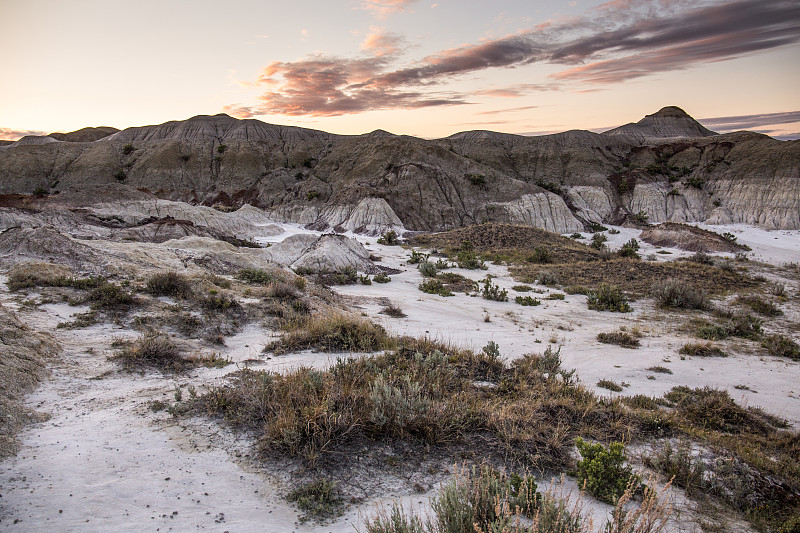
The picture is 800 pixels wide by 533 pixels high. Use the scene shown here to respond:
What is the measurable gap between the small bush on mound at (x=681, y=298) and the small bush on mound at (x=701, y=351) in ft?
15.4

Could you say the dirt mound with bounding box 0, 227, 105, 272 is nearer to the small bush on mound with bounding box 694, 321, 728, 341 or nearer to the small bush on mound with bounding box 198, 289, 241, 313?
the small bush on mound with bounding box 198, 289, 241, 313

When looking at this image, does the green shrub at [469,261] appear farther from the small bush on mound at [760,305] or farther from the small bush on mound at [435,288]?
the small bush on mound at [760,305]

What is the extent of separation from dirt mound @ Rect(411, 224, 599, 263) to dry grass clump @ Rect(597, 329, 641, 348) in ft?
40.9

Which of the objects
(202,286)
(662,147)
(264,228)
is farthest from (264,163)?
(662,147)

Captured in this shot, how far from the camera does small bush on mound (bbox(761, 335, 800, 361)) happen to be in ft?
32.1

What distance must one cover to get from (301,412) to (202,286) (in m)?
7.03

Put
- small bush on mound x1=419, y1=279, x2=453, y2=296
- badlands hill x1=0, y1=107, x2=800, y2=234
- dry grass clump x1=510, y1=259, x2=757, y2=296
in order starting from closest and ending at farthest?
small bush on mound x1=419, y1=279, x2=453, y2=296
dry grass clump x1=510, y1=259, x2=757, y2=296
badlands hill x1=0, y1=107, x2=800, y2=234

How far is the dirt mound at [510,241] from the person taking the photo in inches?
943

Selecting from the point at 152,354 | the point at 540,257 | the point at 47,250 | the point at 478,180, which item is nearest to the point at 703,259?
the point at 540,257

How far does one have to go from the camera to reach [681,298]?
1406cm

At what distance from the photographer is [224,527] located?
330 centimetres

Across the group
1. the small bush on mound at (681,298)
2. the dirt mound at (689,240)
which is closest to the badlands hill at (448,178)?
the dirt mound at (689,240)

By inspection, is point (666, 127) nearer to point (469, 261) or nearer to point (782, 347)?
point (469, 261)

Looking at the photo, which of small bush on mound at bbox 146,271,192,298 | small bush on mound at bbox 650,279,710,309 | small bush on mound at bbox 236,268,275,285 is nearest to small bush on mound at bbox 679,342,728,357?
small bush on mound at bbox 650,279,710,309
